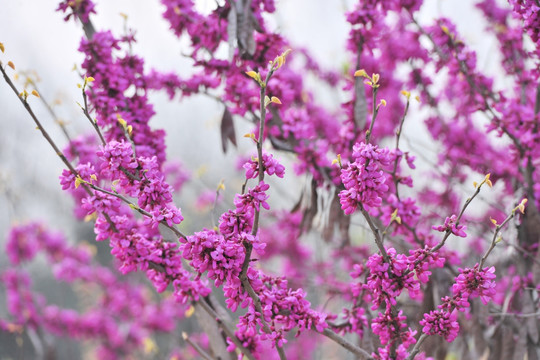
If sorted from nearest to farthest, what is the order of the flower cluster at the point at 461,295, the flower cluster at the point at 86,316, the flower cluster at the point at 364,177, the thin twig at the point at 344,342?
the flower cluster at the point at 364,177 → the flower cluster at the point at 461,295 → the thin twig at the point at 344,342 → the flower cluster at the point at 86,316

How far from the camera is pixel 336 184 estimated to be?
1.96 m

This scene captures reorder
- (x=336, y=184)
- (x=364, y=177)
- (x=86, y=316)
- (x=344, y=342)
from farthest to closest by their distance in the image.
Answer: (x=86, y=316), (x=336, y=184), (x=344, y=342), (x=364, y=177)

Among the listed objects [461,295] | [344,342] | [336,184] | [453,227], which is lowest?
[344,342]

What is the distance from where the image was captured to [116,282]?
4.46 meters

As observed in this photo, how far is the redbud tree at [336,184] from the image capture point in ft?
4.02

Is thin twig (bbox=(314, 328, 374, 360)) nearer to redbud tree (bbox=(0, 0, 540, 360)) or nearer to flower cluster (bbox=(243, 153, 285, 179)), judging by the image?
redbud tree (bbox=(0, 0, 540, 360))

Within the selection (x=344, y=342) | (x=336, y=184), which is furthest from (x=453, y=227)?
(x=336, y=184)

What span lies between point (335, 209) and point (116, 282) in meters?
3.10

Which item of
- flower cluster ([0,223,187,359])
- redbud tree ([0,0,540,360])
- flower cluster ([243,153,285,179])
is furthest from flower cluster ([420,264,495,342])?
flower cluster ([0,223,187,359])

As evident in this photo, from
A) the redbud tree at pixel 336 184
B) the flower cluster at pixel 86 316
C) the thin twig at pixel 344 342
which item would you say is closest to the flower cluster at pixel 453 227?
the redbud tree at pixel 336 184

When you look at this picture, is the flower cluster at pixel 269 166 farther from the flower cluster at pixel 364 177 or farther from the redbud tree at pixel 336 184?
the flower cluster at pixel 364 177

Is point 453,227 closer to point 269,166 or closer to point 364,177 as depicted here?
point 364,177

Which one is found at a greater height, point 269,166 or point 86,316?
point 86,316

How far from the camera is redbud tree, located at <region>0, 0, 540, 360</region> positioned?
1.23 m
